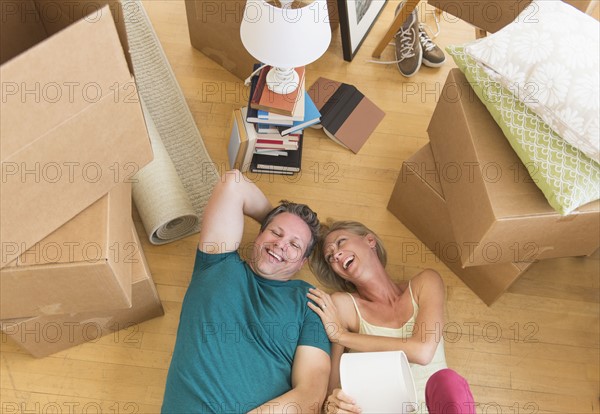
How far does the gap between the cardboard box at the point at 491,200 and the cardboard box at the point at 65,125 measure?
88cm

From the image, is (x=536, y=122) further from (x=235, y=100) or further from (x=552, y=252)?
(x=235, y=100)

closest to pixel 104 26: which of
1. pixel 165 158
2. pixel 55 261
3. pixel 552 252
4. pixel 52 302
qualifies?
pixel 55 261

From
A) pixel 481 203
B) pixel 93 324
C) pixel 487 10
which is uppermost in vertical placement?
pixel 487 10

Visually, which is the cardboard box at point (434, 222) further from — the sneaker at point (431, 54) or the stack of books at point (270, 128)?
the sneaker at point (431, 54)

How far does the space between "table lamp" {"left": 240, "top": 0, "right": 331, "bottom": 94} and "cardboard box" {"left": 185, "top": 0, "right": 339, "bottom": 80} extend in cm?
38

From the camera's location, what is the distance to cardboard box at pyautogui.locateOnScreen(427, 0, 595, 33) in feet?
6.49

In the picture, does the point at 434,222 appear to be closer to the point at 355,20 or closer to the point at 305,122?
the point at 305,122

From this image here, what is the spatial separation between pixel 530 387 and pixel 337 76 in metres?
1.38

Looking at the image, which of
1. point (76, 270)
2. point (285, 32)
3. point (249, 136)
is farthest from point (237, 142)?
point (76, 270)

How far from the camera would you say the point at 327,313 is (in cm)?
173

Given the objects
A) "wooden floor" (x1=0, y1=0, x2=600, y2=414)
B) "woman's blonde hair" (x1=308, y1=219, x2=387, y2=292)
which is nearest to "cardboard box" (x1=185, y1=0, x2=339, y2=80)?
"wooden floor" (x1=0, y1=0, x2=600, y2=414)

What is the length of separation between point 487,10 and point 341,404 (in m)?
1.40

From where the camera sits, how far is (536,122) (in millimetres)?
1575

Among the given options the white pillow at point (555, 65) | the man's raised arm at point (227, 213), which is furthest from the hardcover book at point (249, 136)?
the white pillow at point (555, 65)
